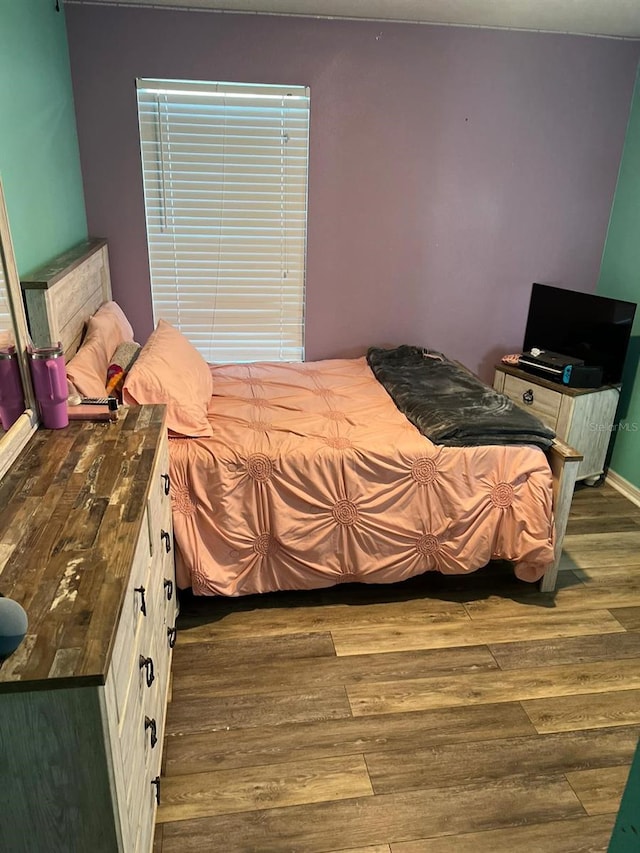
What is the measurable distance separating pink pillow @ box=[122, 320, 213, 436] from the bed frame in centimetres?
28

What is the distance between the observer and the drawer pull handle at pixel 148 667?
133 centimetres

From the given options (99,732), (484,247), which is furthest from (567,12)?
(99,732)

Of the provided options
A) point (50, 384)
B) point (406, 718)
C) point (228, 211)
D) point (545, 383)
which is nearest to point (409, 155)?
point (228, 211)

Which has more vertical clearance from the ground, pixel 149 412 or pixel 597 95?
pixel 597 95

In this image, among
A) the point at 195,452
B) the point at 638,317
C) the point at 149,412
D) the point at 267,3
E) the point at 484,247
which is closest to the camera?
the point at 149,412

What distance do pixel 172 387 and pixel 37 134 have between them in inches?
45.6

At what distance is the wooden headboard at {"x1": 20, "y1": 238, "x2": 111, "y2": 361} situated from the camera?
1.99m

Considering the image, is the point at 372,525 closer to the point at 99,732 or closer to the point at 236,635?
the point at 236,635

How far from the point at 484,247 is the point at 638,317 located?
0.95 meters

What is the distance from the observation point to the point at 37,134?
2.44 meters

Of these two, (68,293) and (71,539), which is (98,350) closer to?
(68,293)

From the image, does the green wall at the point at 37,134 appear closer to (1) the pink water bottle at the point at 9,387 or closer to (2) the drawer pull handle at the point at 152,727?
(1) the pink water bottle at the point at 9,387

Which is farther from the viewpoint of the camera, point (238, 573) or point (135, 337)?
point (135, 337)

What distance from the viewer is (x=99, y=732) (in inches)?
38.7
